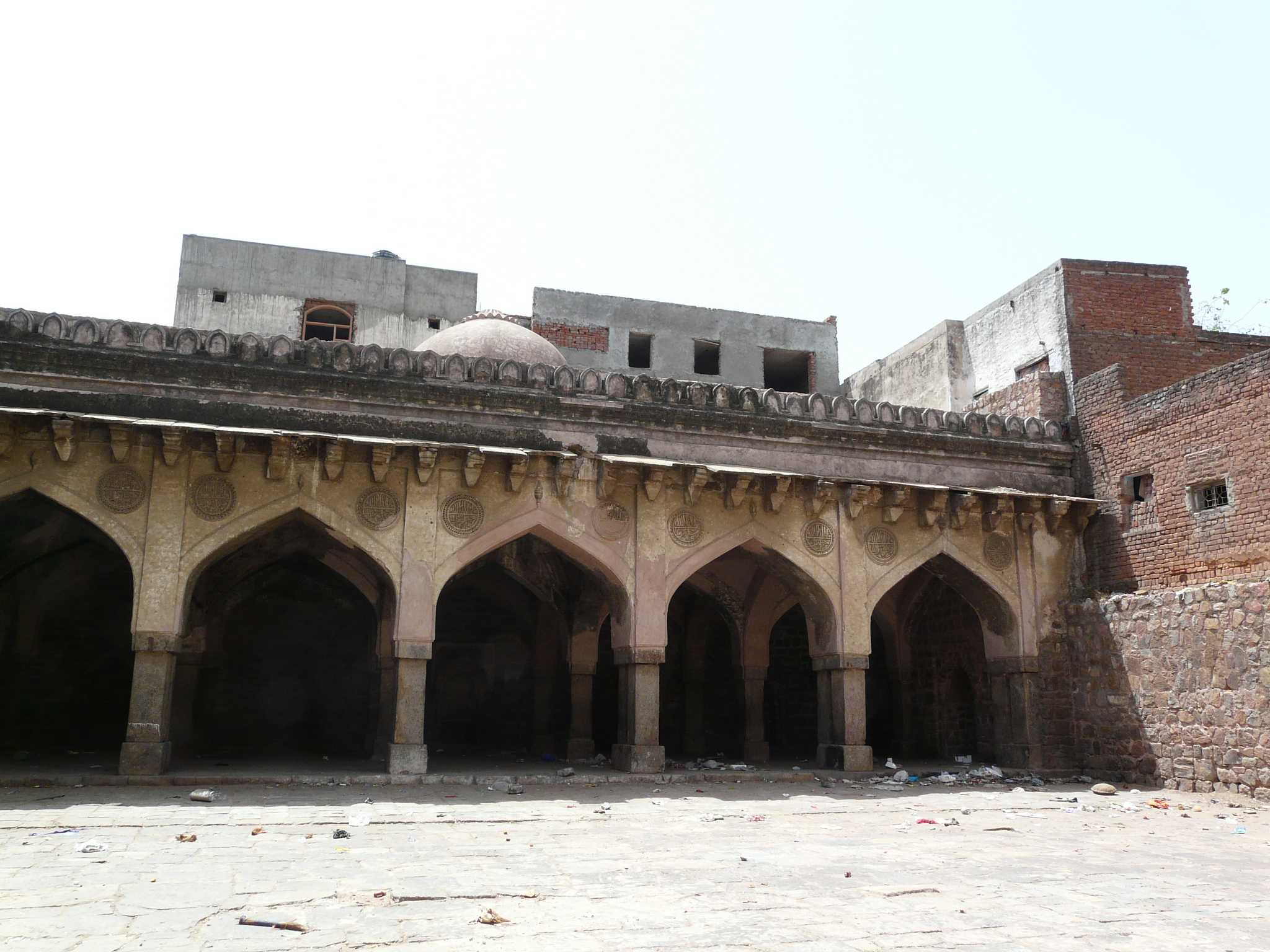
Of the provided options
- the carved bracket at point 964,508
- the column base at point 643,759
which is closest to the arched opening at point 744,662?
the carved bracket at point 964,508

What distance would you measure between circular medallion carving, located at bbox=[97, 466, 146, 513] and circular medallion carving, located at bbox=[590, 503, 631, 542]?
14.8 ft

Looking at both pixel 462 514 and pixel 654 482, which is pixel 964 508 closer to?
pixel 654 482

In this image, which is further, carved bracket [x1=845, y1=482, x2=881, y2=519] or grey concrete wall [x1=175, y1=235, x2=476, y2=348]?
grey concrete wall [x1=175, y1=235, x2=476, y2=348]

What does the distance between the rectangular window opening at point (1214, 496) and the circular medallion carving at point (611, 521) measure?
629 cm

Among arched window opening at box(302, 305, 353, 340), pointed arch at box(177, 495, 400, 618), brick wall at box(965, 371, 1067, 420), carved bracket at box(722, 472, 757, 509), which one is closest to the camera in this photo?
pointed arch at box(177, 495, 400, 618)

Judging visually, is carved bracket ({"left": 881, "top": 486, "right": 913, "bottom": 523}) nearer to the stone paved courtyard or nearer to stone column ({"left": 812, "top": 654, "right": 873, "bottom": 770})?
stone column ({"left": 812, "top": 654, "right": 873, "bottom": 770})

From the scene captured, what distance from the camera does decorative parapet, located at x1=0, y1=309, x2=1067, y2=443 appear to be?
10.1 meters

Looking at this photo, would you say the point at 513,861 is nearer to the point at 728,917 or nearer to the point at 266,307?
the point at 728,917

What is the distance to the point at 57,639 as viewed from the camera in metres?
13.7

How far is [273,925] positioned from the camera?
419 cm

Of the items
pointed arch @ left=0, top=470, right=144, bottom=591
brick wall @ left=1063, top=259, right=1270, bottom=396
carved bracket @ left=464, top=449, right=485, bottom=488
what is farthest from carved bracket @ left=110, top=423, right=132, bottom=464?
brick wall @ left=1063, top=259, right=1270, bottom=396

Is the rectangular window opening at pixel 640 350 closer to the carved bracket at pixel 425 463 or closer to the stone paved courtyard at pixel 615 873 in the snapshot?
the carved bracket at pixel 425 463

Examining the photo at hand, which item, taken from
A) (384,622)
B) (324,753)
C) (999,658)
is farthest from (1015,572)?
(324,753)

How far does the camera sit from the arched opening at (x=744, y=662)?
42.8 ft
